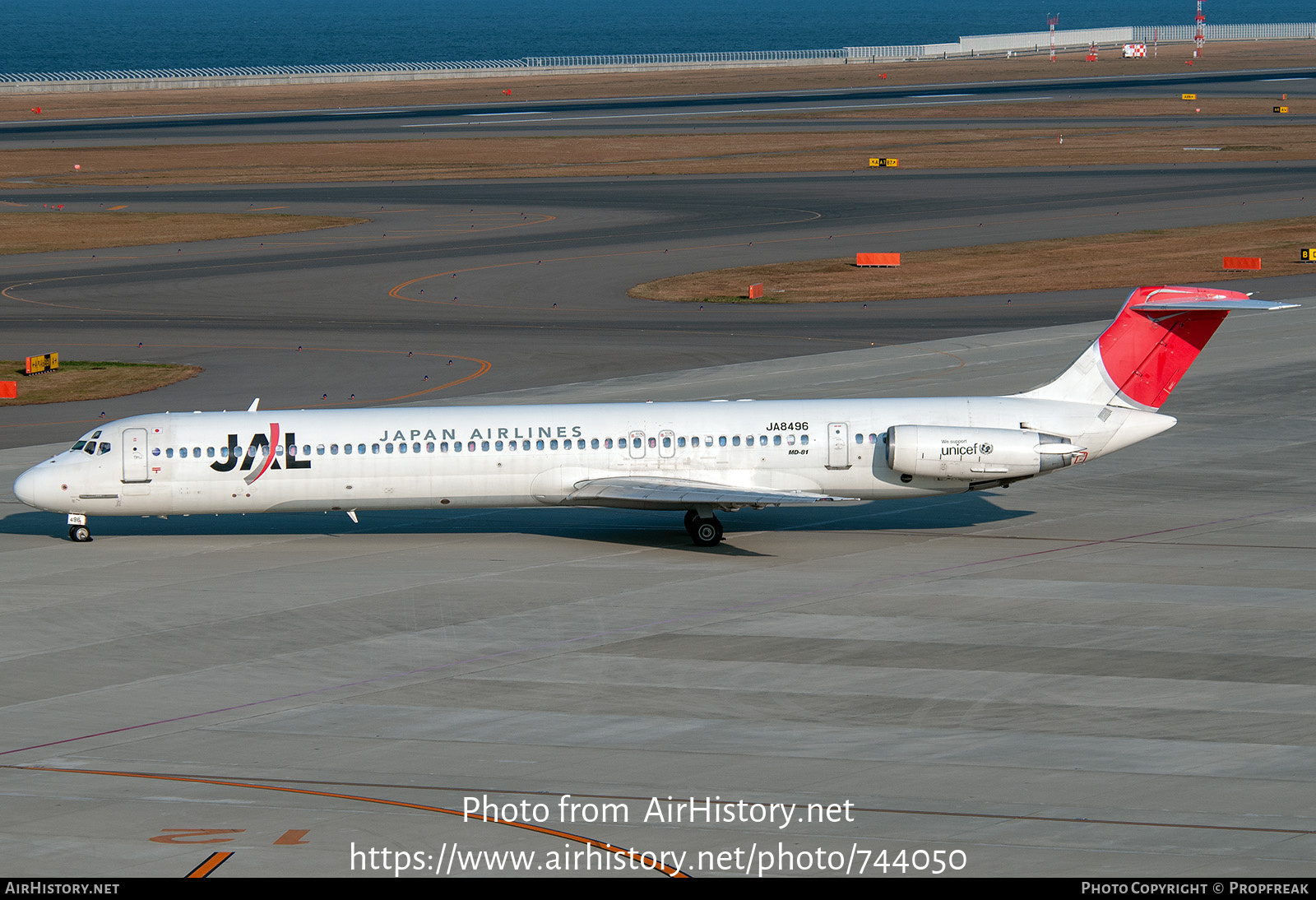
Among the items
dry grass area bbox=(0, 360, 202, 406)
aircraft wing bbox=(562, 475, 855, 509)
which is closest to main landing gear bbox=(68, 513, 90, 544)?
aircraft wing bbox=(562, 475, 855, 509)

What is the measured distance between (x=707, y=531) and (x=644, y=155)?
292 ft

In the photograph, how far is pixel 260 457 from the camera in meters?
36.4

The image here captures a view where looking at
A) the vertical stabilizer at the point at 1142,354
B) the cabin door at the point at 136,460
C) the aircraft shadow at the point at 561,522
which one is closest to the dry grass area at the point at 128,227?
the aircraft shadow at the point at 561,522

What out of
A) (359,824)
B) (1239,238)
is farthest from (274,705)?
(1239,238)

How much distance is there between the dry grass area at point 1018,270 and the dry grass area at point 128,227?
3034cm

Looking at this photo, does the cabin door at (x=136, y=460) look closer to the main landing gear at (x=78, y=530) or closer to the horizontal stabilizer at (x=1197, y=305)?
the main landing gear at (x=78, y=530)

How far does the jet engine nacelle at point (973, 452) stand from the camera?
35.3 meters

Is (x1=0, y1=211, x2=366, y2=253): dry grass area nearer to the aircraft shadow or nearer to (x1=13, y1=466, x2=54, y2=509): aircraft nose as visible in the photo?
A: the aircraft shadow

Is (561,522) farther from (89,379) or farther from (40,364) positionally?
(40,364)

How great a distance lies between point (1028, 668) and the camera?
87.9ft

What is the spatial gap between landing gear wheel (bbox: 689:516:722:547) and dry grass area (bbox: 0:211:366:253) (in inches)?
2432

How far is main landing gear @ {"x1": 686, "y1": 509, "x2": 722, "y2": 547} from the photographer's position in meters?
36.2
